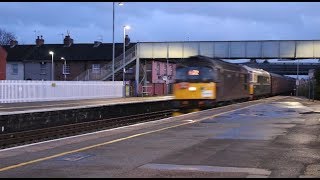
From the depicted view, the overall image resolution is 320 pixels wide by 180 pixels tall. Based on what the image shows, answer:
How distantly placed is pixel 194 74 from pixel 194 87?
2.53 ft

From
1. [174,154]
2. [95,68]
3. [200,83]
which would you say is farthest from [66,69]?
[174,154]

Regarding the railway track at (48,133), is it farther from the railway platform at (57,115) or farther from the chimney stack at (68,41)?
the chimney stack at (68,41)

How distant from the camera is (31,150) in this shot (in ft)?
41.2

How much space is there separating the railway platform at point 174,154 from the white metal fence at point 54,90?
2400 centimetres

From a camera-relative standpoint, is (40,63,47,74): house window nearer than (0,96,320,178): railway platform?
No

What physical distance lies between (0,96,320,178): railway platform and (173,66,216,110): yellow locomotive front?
39.0 ft

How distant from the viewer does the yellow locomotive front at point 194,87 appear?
2944 centimetres

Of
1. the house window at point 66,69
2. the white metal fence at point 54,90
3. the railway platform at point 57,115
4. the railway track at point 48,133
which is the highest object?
the house window at point 66,69

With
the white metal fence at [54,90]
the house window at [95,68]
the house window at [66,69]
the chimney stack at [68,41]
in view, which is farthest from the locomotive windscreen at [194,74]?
the chimney stack at [68,41]

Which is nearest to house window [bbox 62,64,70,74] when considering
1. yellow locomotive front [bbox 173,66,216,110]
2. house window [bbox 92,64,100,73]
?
house window [bbox 92,64,100,73]

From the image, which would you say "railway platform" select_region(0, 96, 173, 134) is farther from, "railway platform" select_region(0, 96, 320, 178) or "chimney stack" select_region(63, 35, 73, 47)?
"chimney stack" select_region(63, 35, 73, 47)

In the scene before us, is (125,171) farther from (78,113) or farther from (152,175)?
(78,113)

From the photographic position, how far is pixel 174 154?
38.5 ft

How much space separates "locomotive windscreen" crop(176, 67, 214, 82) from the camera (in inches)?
1156
